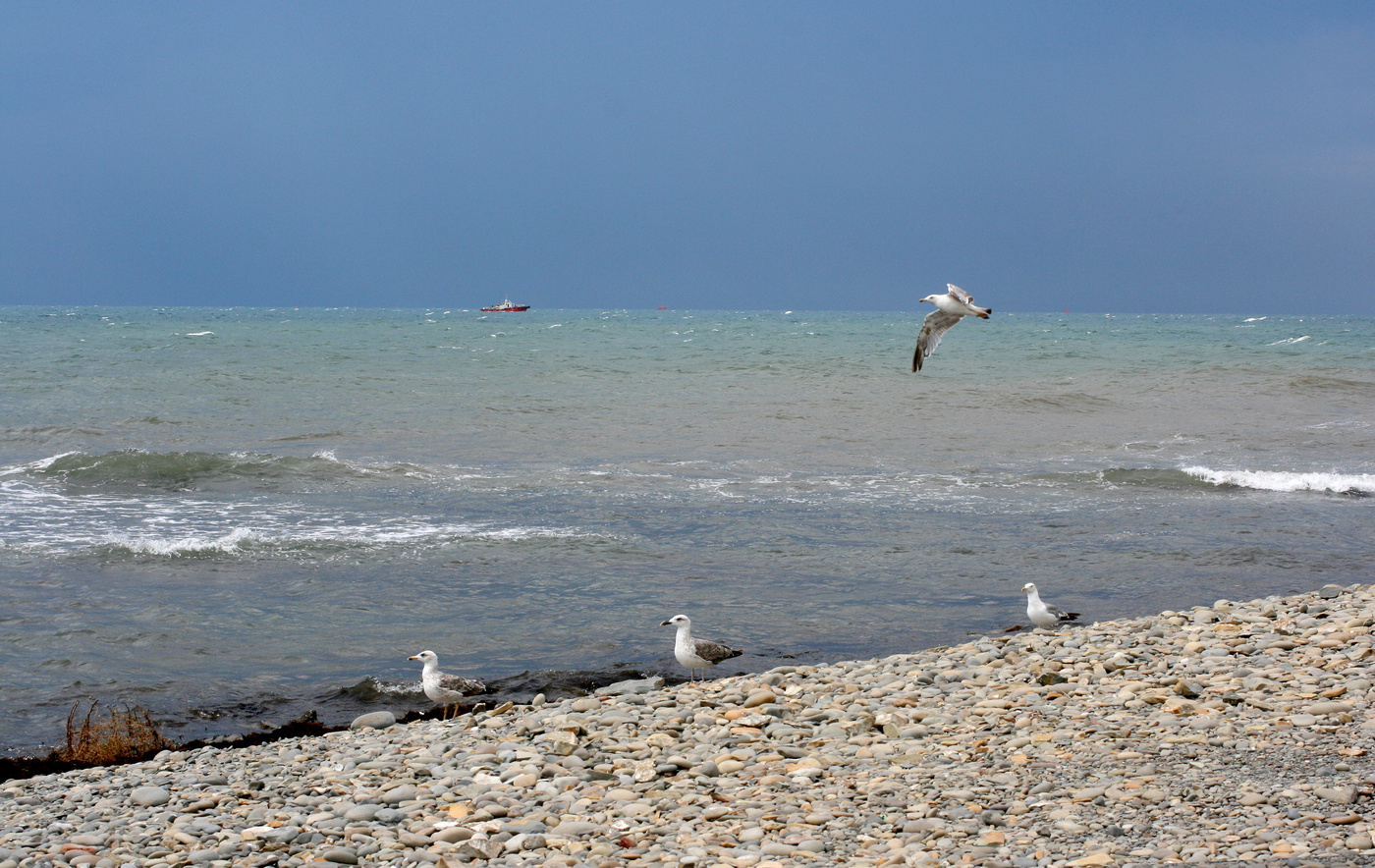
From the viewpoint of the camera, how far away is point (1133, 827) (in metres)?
4.23

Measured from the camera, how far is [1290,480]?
16.0 m

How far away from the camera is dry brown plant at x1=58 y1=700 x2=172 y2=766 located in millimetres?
6207

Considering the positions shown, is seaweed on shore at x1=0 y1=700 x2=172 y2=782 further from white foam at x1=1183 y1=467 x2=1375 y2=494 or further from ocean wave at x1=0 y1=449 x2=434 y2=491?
white foam at x1=1183 y1=467 x2=1375 y2=494

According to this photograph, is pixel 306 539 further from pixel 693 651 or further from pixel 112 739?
pixel 693 651

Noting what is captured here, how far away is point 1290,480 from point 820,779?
1347cm

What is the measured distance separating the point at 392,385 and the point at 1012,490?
20206 millimetres

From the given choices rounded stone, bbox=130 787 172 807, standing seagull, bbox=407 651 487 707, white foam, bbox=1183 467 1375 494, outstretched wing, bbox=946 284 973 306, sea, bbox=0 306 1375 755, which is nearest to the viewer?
rounded stone, bbox=130 787 172 807

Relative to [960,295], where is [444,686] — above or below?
below

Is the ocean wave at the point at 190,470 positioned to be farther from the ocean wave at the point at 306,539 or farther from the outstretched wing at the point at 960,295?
the outstretched wing at the point at 960,295

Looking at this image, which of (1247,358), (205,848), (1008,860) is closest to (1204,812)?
(1008,860)

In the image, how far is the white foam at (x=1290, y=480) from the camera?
15.6 metres

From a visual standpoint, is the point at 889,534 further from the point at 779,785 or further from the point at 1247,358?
the point at 1247,358

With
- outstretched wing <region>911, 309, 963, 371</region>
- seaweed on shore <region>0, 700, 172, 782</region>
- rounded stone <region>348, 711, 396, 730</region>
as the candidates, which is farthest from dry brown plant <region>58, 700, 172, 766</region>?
outstretched wing <region>911, 309, 963, 371</region>

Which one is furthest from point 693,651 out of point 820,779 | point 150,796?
point 150,796
